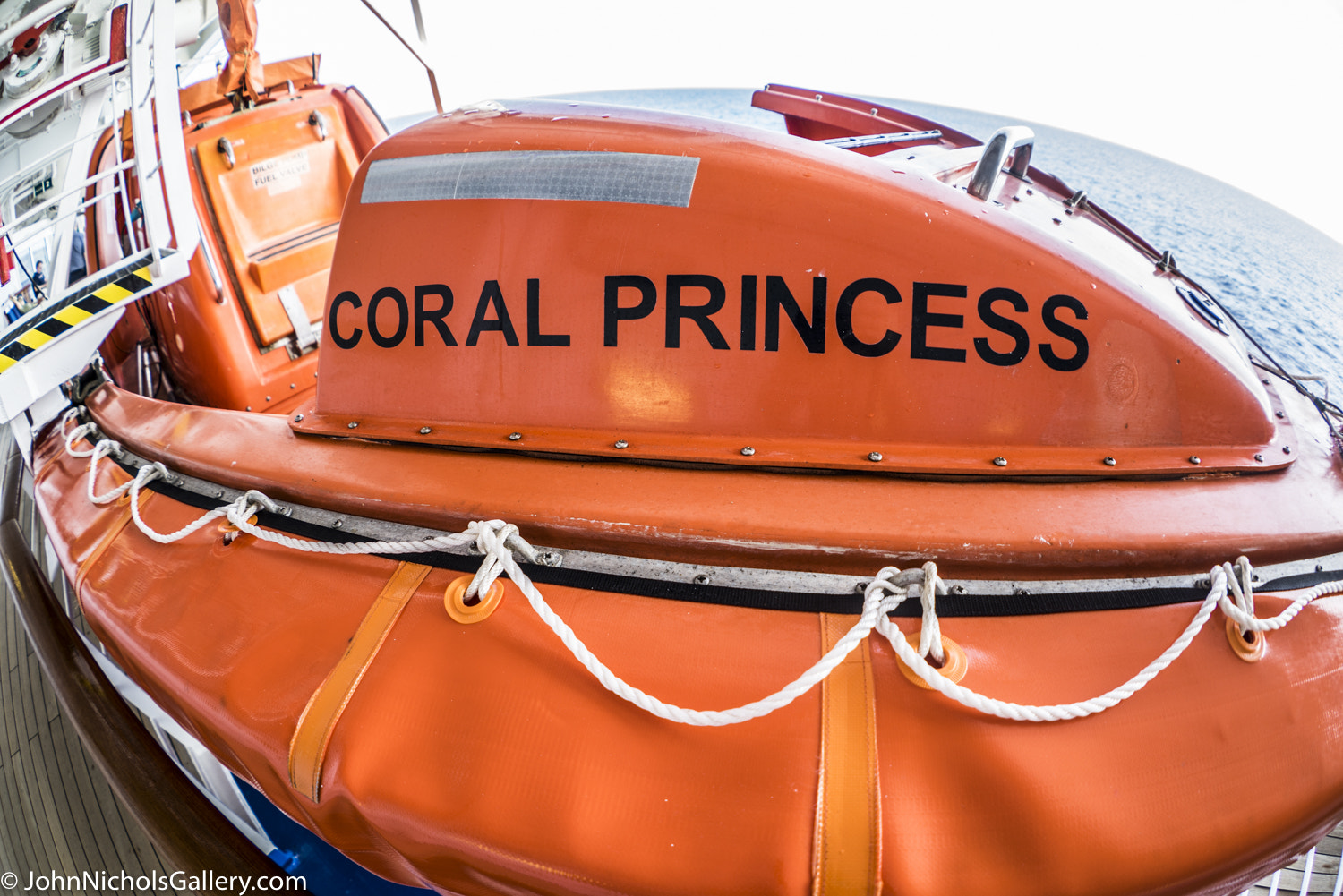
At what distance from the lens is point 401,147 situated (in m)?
1.21

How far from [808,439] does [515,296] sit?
0.54 m

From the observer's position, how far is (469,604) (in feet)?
2.84

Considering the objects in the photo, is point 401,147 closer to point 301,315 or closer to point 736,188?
point 736,188

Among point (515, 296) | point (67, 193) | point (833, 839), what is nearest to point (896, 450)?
point (833, 839)

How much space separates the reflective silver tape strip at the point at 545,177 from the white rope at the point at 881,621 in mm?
567

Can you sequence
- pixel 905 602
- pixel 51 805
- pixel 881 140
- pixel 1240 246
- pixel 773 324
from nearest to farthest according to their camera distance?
pixel 905 602
pixel 773 324
pixel 51 805
pixel 881 140
pixel 1240 246

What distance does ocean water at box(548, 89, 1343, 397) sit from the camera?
14.2ft

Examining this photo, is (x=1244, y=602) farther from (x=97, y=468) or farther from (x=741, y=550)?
(x=97, y=468)

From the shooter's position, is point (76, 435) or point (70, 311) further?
→ point (70, 311)

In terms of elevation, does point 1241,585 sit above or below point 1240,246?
above

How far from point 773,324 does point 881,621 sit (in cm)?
46

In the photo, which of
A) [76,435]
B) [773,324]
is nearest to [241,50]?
[76,435]
